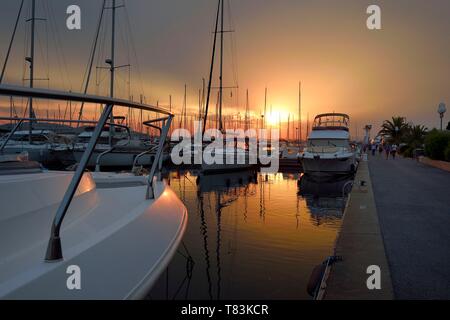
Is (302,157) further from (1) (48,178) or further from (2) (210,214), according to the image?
(1) (48,178)

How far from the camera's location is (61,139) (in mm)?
27406

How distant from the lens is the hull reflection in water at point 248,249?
5.65m

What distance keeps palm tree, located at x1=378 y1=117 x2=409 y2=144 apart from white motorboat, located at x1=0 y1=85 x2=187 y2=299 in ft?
182

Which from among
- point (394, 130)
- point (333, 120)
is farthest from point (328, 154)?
point (394, 130)

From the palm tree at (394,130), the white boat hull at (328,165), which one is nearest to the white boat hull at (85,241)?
the white boat hull at (328,165)

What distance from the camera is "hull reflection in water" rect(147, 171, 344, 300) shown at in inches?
222

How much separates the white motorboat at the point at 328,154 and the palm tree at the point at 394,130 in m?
33.2

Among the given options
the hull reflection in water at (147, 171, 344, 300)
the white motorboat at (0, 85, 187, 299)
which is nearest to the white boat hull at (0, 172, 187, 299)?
the white motorboat at (0, 85, 187, 299)

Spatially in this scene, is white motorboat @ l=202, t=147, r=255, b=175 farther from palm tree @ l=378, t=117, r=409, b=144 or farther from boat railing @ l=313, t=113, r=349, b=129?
palm tree @ l=378, t=117, r=409, b=144

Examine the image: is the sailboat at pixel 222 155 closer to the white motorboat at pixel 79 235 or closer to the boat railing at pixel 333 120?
the boat railing at pixel 333 120

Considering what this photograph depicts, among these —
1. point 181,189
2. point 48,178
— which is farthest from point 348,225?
point 181,189
